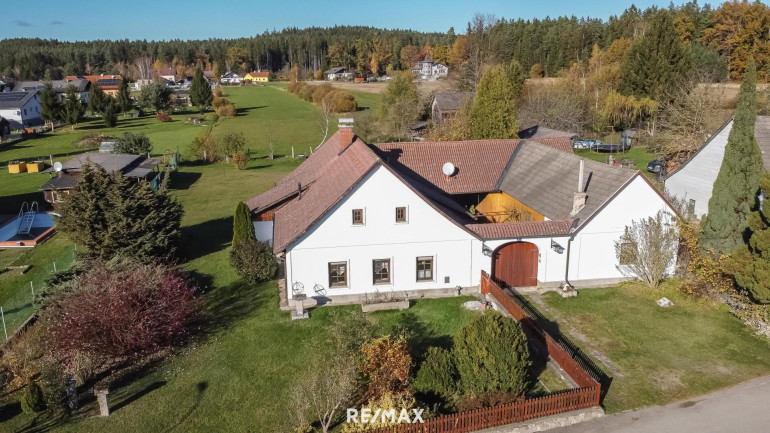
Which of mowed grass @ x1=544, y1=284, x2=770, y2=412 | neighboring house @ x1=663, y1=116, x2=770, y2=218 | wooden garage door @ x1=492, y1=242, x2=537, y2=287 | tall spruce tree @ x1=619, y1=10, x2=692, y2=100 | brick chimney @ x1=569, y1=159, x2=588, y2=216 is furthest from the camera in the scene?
tall spruce tree @ x1=619, y1=10, x2=692, y2=100

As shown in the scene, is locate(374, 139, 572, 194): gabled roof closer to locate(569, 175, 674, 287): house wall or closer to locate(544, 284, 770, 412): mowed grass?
locate(569, 175, 674, 287): house wall

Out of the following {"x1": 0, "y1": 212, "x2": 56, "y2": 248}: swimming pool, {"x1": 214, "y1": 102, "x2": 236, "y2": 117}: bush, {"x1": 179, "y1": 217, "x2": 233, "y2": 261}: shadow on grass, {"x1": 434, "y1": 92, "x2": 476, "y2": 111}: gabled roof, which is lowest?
{"x1": 179, "y1": 217, "x2": 233, "y2": 261}: shadow on grass

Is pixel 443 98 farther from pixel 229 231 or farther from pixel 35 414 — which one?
pixel 35 414

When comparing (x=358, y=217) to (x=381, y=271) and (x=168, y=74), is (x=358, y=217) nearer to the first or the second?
(x=381, y=271)

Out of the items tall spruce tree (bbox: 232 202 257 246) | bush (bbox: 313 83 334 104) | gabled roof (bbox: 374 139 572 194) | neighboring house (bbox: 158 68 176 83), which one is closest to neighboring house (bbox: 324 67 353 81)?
neighboring house (bbox: 158 68 176 83)

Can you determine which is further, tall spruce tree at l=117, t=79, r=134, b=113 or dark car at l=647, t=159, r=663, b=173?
tall spruce tree at l=117, t=79, r=134, b=113

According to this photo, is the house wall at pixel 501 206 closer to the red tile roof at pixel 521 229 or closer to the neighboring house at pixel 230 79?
the red tile roof at pixel 521 229

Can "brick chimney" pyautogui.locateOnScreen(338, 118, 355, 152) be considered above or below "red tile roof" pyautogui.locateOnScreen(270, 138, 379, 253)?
above
